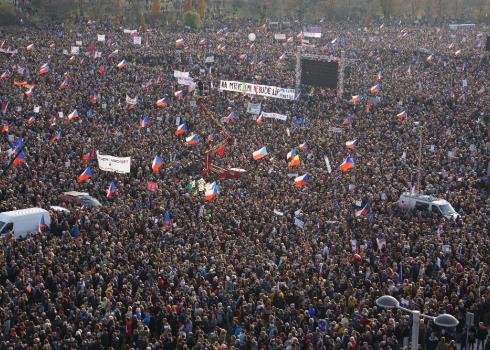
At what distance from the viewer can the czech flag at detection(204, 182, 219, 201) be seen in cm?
3159

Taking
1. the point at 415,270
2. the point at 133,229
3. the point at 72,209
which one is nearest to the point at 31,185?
the point at 72,209

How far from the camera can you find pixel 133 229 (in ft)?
92.3

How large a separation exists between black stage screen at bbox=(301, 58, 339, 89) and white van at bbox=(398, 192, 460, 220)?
20.1 m

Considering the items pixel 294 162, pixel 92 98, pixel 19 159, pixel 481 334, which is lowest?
pixel 294 162

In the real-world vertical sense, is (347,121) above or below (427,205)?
below

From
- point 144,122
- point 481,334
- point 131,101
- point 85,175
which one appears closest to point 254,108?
point 131,101

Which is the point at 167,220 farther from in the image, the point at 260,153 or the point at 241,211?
the point at 260,153

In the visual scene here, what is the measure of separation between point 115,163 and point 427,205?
1112cm

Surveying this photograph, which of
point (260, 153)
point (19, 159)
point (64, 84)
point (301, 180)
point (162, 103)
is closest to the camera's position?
point (301, 180)

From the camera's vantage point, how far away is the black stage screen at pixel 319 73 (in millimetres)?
51250

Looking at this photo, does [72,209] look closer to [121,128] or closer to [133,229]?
[133,229]

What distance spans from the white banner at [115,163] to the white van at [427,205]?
977cm

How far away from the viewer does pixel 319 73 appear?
5175 cm

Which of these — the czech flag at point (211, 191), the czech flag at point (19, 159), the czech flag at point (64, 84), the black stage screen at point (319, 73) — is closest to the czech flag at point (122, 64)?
the czech flag at point (64, 84)
